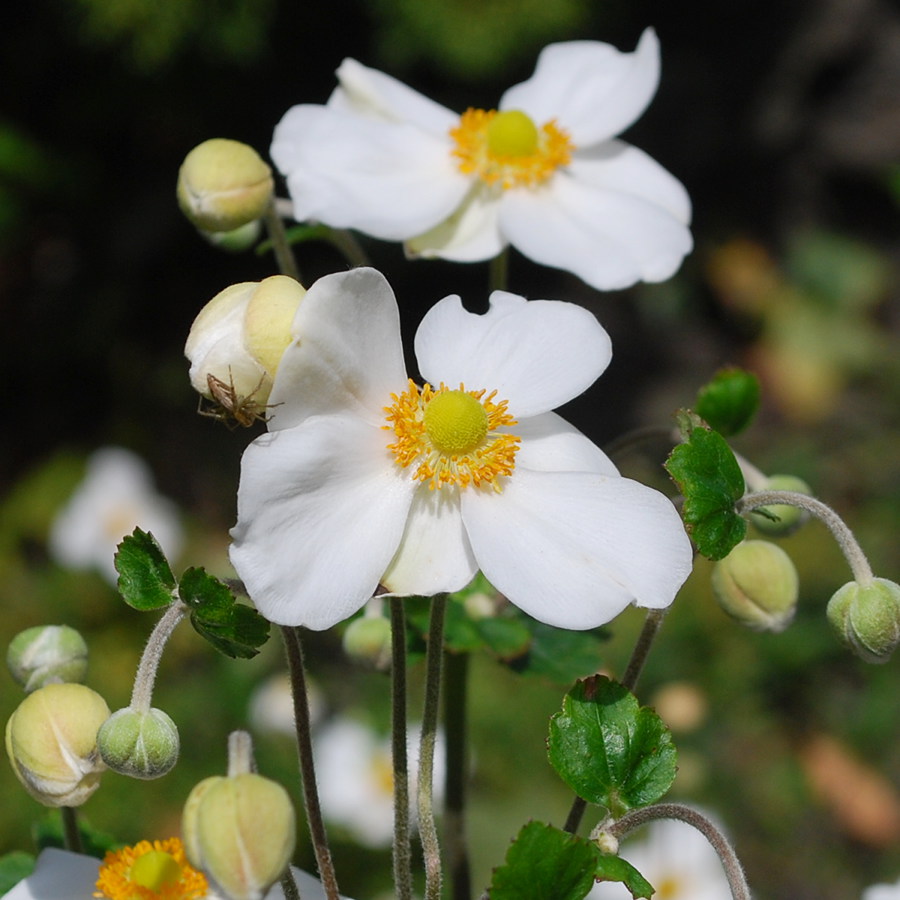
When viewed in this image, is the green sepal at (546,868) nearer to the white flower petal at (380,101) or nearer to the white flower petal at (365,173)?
the white flower petal at (365,173)

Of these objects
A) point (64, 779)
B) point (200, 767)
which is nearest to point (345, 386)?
point (64, 779)

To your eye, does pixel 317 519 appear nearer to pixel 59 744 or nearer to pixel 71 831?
pixel 59 744

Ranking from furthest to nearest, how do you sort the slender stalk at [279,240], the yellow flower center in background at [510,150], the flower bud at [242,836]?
the yellow flower center in background at [510,150] < the slender stalk at [279,240] < the flower bud at [242,836]

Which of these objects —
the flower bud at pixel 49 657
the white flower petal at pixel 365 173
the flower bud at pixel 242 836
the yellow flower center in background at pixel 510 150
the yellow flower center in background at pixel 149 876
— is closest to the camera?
the flower bud at pixel 242 836

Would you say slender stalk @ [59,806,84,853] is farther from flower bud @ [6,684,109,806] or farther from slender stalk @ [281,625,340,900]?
slender stalk @ [281,625,340,900]

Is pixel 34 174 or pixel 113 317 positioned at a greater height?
pixel 34 174

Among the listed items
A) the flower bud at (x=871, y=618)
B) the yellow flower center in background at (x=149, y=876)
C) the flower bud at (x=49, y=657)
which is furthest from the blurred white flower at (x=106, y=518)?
the flower bud at (x=871, y=618)

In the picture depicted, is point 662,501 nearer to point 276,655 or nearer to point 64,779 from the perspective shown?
point 64,779
